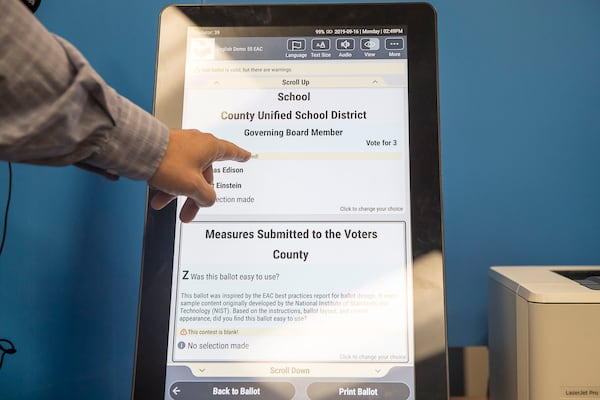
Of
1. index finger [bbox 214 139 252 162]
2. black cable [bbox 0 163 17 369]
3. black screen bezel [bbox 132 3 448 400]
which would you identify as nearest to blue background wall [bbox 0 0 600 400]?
black cable [bbox 0 163 17 369]

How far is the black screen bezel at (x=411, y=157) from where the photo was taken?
23.3 inches

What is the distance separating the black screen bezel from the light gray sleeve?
20 cm

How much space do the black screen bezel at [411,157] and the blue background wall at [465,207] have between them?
278 millimetres

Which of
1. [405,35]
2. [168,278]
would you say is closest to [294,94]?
[405,35]

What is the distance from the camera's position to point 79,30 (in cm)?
95

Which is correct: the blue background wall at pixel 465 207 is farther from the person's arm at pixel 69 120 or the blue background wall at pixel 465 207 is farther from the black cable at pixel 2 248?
the person's arm at pixel 69 120

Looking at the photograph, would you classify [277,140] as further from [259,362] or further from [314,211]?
[259,362]

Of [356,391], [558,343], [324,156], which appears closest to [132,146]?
[324,156]

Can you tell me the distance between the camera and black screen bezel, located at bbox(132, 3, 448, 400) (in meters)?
0.59

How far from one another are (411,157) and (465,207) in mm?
320

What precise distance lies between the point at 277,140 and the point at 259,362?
0.96ft

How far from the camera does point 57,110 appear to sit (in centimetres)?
39

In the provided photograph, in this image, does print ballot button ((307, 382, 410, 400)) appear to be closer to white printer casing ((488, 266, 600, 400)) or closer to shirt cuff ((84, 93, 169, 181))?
white printer casing ((488, 266, 600, 400))

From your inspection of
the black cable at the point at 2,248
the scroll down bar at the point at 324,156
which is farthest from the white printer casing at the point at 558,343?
the black cable at the point at 2,248
